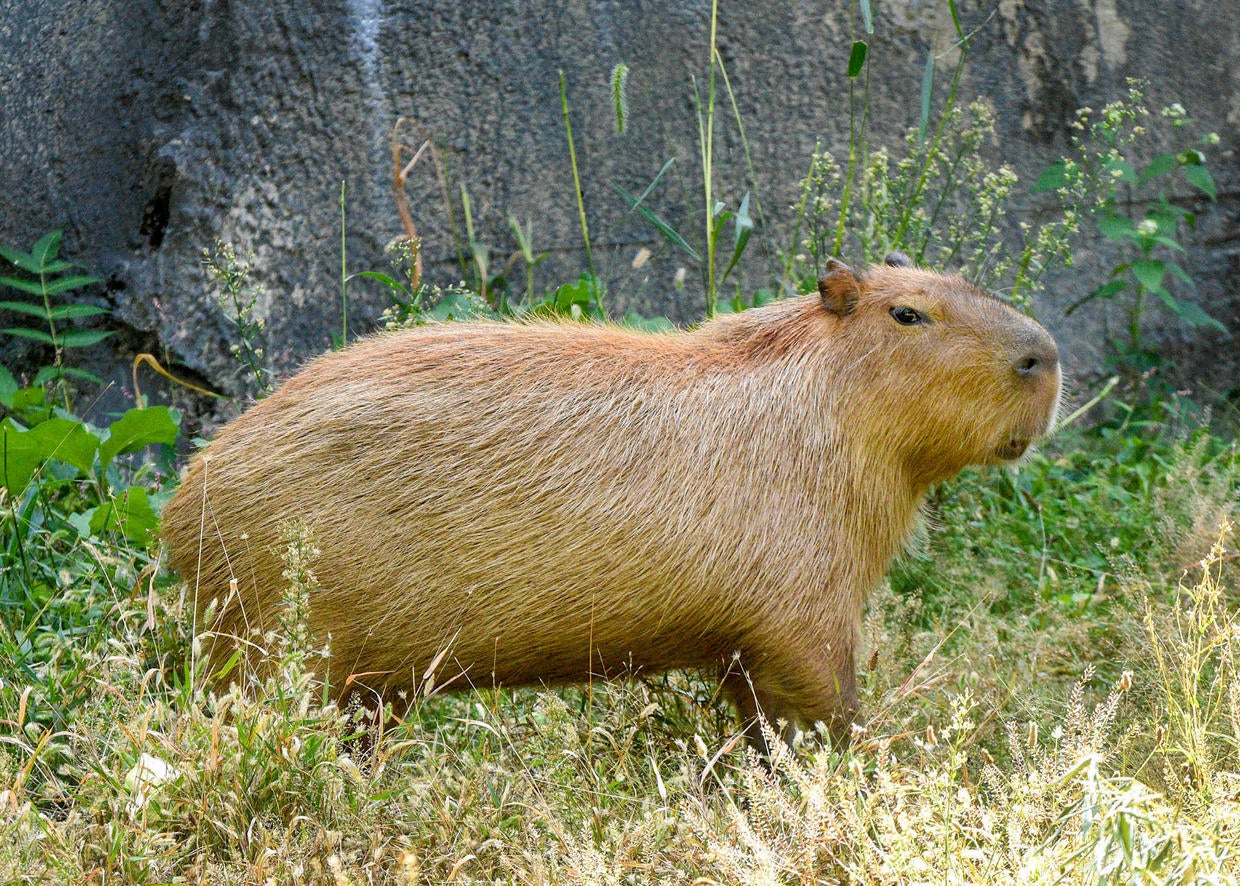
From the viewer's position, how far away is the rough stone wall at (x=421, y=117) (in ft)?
15.5

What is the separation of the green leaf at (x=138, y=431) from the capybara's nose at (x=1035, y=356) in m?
2.53

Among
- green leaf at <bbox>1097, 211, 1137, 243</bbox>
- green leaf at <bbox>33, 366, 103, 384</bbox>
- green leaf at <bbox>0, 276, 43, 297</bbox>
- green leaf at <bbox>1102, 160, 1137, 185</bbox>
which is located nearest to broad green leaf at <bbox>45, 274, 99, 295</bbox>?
green leaf at <bbox>0, 276, 43, 297</bbox>

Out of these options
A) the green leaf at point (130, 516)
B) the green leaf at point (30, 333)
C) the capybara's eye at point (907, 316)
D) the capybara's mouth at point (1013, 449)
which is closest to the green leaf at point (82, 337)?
the green leaf at point (30, 333)

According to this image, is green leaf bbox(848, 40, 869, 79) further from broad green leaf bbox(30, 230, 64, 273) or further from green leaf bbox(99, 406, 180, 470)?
broad green leaf bbox(30, 230, 64, 273)

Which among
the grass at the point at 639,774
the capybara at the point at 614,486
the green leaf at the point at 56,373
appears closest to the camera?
the grass at the point at 639,774

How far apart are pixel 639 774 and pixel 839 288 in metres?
1.33

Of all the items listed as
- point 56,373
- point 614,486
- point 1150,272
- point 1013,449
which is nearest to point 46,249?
point 56,373

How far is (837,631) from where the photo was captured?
10.4ft

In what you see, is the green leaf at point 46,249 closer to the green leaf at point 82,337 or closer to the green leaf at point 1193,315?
the green leaf at point 82,337

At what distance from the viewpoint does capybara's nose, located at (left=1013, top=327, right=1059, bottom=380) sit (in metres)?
3.27

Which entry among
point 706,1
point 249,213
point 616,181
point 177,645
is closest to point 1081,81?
point 706,1

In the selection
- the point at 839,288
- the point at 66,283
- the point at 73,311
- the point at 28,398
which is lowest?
the point at 28,398

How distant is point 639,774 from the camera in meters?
3.34

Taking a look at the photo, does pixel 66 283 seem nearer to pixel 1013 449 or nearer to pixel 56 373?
pixel 56 373
